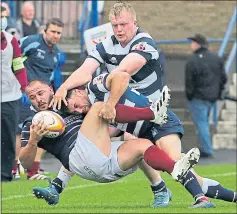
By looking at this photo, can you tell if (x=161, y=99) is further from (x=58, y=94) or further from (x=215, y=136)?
(x=215, y=136)

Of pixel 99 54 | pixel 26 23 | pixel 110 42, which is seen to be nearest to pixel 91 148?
pixel 99 54

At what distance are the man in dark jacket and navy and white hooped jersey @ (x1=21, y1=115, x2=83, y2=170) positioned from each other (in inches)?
324

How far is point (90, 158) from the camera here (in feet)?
34.6

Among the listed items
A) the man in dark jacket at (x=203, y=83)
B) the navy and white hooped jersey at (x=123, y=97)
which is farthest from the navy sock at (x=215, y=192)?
the man in dark jacket at (x=203, y=83)

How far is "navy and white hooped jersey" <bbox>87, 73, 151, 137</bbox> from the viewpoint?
1034cm

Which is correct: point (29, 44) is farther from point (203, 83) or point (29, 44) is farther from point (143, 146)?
point (143, 146)

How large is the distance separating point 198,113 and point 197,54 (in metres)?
1.30

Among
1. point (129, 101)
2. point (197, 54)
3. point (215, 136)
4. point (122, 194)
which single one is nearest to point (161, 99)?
point (129, 101)

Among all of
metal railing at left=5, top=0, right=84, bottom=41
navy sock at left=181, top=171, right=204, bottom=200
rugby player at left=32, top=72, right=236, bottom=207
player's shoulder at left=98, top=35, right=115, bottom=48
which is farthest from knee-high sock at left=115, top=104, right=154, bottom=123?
metal railing at left=5, top=0, right=84, bottom=41

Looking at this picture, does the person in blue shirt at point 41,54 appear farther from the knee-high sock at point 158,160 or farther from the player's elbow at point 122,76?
the player's elbow at point 122,76

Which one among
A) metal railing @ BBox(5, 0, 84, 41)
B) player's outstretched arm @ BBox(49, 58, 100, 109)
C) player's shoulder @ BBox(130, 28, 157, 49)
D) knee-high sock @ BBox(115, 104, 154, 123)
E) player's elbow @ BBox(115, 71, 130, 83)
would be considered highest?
player's shoulder @ BBox(130, 28, 157, 49)

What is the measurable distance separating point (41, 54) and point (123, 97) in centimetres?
534

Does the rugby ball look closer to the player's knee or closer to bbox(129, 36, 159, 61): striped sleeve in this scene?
the player's knee

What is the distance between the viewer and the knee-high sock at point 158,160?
10.3 meters
